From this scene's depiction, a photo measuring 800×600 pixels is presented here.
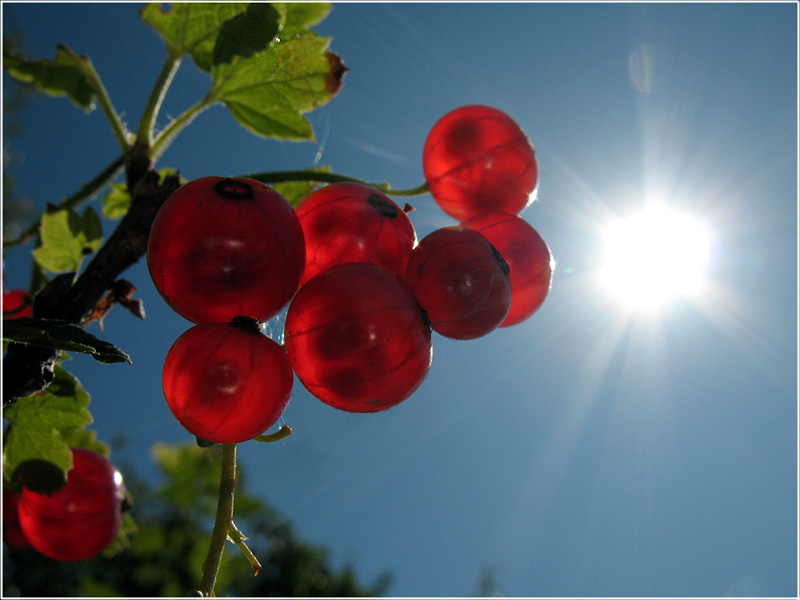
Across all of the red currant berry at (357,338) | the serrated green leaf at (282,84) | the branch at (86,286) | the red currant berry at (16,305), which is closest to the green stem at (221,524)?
the red currant berry at (357,338)

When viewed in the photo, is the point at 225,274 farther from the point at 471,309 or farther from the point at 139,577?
the point at 139,577

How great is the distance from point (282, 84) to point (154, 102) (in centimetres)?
35

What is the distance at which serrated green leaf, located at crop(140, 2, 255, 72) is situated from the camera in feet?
5.14

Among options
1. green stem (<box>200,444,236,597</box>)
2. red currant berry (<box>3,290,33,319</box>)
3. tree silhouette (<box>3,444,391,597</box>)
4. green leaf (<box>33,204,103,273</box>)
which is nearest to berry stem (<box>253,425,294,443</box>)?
green stem (<box>200,444,236,597</box>)

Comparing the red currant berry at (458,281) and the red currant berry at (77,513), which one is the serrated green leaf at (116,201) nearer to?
the red currant berry at (77,513)

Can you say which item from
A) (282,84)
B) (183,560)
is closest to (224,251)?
(282,84)

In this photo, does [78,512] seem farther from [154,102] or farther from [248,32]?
[248,32]

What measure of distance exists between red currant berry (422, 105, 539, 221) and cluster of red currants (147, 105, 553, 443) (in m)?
0.29

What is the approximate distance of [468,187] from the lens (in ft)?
4.21

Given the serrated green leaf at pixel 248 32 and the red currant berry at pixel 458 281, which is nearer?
the red currant berry at pixel 458 281

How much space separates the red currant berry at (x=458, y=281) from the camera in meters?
0.96

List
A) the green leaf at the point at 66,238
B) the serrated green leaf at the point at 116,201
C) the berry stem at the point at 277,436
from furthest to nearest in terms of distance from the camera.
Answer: the serrated green leaf at the point at 116,201 → the green leaf at the point at 66,238 → the berry stem at the point at 277,436

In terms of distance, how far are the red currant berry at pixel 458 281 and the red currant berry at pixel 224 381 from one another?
29cm

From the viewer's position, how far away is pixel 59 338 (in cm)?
101
